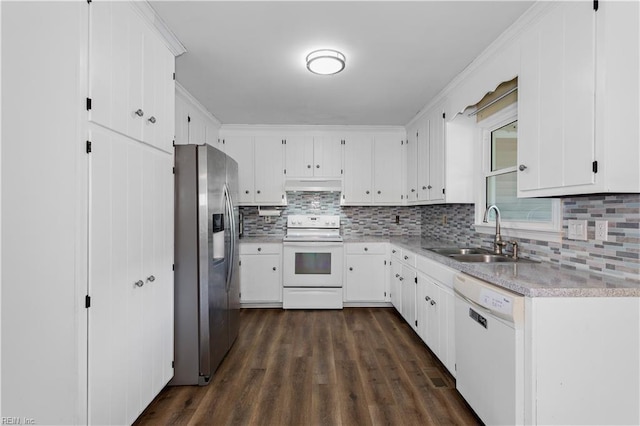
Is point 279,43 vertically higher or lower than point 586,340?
higher

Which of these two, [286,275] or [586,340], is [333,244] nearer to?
[286,275]

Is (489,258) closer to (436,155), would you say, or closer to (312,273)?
(436,155)

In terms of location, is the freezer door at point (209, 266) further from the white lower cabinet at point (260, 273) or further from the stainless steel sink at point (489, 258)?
the stainless steel sink at point (489, 258)

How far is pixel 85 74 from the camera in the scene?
1.28m

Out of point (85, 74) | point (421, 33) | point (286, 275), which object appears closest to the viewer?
point (85, 74)

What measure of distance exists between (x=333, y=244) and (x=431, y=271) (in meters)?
1.50

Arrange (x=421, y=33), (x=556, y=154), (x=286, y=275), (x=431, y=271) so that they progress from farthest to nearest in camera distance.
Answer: (x=286, y=275) → (x=431, y=271) → (x=421, y=33) → (x=556, y=154)

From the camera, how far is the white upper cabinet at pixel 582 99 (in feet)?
4.23

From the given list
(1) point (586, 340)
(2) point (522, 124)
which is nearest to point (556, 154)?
(2) point (522, 124)

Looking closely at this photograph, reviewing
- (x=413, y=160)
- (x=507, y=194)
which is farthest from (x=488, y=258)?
(x=413, y=160)

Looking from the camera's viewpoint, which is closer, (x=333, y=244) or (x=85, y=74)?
(x=85, y=74)

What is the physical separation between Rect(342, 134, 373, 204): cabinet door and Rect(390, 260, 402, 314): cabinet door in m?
0.99

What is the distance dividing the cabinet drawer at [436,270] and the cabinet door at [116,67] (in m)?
2.17

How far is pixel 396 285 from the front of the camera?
360 centimetres
